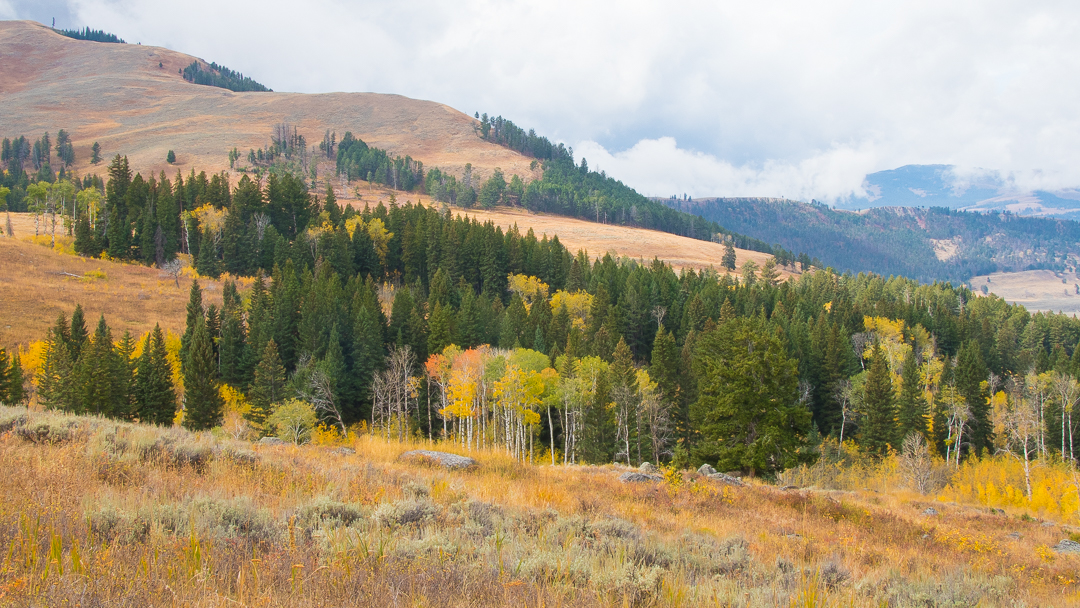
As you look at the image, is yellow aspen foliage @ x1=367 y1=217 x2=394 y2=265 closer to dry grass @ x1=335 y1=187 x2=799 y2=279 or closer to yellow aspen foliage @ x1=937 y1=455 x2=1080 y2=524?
dry grass @ x1=335 y1=187 x2=799 y2=279

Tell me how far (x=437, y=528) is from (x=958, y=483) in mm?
68670

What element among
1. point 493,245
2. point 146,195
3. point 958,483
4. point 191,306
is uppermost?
point 146,195

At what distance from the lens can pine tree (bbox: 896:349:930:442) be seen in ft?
201

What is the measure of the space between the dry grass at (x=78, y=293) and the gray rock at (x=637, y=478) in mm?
70890

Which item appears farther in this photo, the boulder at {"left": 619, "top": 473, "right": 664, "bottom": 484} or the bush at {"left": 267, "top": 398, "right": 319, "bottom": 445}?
the bush at {"left": 267, "top": 398, "right": 319, "bottom": 445}

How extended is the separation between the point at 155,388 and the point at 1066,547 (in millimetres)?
63951

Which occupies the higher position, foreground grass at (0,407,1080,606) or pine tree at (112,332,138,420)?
foreground grass at (0,407,1080,606)

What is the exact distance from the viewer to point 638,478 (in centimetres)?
1625

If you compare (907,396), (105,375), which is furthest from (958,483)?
(105,375)

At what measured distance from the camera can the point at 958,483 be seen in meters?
57.0

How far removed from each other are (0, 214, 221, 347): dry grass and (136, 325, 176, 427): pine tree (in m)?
16.1

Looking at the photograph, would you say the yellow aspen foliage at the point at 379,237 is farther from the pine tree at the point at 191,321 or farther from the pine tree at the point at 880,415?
the pine tree at the point at 880,415

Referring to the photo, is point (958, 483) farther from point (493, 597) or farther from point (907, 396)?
point (493, 597)

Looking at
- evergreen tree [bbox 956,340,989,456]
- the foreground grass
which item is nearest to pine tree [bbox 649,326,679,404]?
evergreen tree [bbox 956,340,989,456]
